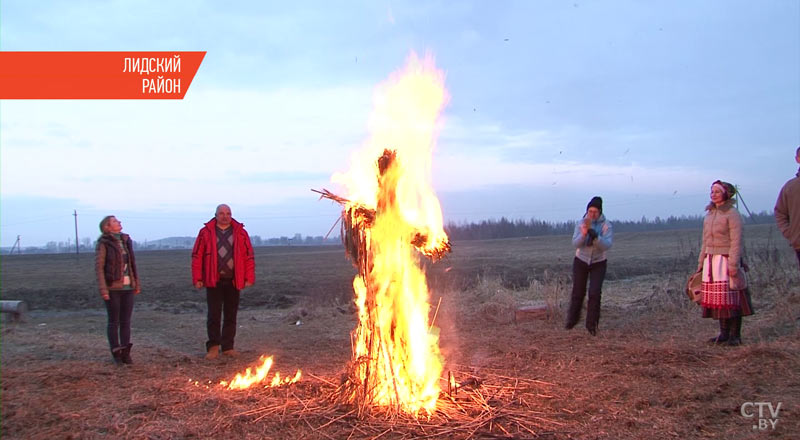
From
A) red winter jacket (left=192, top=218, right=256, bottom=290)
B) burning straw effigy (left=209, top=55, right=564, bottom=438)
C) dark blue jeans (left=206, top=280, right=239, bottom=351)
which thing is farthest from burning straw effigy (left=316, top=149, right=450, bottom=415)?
dark blue jeans (left=206, top=280, right=239, bottom=351)

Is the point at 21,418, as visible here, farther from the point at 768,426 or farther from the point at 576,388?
the point at 768,426

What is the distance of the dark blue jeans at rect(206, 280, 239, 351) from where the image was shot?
7.37 meters

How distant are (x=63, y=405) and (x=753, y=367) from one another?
6259 millimetres

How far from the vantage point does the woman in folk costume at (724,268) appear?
21.2ft

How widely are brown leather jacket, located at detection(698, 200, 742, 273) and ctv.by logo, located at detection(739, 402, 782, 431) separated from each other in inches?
87.2

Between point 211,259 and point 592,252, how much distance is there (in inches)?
192

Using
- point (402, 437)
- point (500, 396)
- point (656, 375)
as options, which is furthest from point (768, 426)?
point (402, 437)

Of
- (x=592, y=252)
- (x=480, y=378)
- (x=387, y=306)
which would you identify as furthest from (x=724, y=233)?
(x=387, y=306)

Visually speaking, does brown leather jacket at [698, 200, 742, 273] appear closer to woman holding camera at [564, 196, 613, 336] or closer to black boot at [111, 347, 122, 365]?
woman holding camera at [564, 196, 613, 336]

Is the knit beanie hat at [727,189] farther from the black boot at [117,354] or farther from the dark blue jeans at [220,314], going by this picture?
the black boot at [117,354]

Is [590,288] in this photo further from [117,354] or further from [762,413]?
Result: [117,354]

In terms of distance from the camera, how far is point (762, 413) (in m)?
4.41

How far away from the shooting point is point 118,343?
Result: 271 inches

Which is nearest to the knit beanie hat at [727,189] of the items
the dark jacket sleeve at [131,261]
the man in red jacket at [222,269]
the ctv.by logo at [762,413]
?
the ctv.by logo at [762,413]
